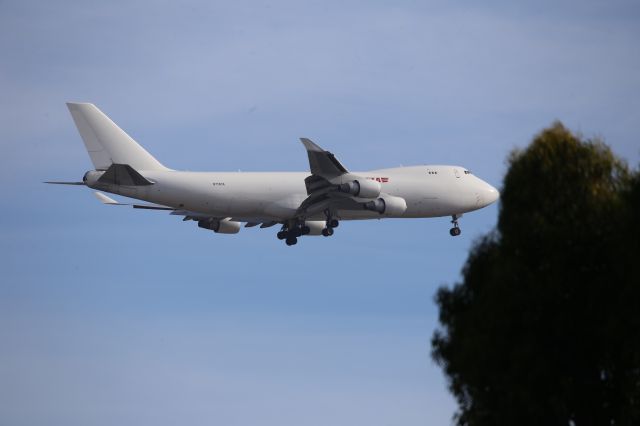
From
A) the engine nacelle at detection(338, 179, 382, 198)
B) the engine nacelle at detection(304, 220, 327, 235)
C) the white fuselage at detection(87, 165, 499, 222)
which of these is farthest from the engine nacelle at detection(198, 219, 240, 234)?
the engine nacelle at detection(338, 179, 382, 198)

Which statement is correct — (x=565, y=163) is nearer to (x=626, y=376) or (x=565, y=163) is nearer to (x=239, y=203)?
(x=626, y=376)

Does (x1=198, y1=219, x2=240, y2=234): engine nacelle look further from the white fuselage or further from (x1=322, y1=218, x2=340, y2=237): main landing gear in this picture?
(x1=322, y1=218, x2=340, y2=237): main landing gear

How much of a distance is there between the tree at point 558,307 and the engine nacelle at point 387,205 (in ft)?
137

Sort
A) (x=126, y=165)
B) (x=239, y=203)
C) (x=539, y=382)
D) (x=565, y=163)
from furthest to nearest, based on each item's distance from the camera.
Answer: (x=239, y=203) < (x=126, y=165) < (x=565, y=163) < (x=539, y=382)

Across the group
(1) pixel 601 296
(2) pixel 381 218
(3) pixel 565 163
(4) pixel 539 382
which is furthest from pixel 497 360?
(2) pixel 381 218

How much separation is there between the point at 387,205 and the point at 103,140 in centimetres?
2019

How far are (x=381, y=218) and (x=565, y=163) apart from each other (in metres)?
45.1

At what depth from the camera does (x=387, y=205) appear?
8550cm

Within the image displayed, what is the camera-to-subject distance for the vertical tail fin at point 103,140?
82.9 meters

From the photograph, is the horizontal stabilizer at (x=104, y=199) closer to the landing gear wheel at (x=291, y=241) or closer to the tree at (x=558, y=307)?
the landing gear wheel at (x=291, y=241)

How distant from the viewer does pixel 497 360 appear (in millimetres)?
41312

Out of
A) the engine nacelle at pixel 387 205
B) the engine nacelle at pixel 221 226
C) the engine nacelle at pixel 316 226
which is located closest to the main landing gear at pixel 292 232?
the engine nacelle at pixel 316 226

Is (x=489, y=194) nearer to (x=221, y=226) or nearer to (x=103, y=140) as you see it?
(x=221, y=226)

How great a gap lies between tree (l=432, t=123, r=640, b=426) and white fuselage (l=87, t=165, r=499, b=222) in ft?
135
